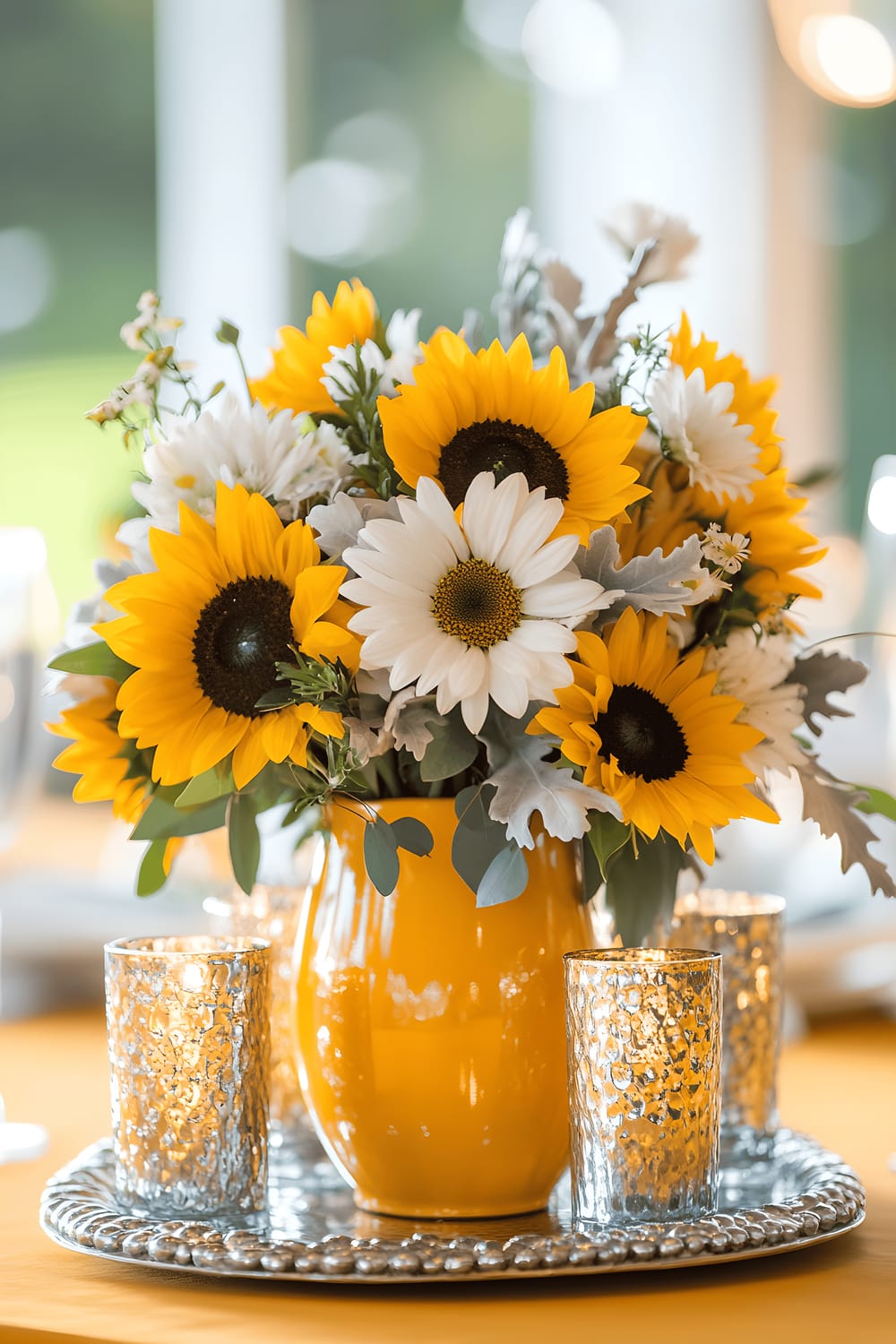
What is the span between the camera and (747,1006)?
0.60m

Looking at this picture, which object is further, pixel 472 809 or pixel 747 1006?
pixel 747 1006

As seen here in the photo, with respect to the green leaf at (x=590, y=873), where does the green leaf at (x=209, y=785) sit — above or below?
above

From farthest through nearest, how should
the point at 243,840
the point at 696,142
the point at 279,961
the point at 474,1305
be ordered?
the point at 696,142, the point at 279,961, the point at 243,840, the point at 474,1305

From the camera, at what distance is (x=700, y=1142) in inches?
18.1

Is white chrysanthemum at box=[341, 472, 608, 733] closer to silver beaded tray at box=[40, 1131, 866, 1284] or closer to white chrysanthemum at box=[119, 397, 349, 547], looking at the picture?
white chrysanthemum at box=[119, 397, 349, 547]

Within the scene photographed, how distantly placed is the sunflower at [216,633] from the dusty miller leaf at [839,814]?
168mm

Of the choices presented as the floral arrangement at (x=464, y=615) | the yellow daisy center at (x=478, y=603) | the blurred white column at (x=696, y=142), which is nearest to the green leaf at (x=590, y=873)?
the floral arrangement at (x=464, y=615)

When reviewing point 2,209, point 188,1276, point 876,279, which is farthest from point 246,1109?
point 2,209

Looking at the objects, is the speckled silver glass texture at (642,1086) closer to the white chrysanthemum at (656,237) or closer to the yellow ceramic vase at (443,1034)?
the yellow ceramic vase at (443,1034)

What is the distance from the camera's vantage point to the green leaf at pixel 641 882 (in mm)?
515

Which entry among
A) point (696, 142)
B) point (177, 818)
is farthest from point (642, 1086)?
point (696, 142)

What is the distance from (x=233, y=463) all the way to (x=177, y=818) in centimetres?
12

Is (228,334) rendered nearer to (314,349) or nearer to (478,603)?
(314,349)

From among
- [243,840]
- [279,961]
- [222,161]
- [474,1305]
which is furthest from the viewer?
[222,161]
